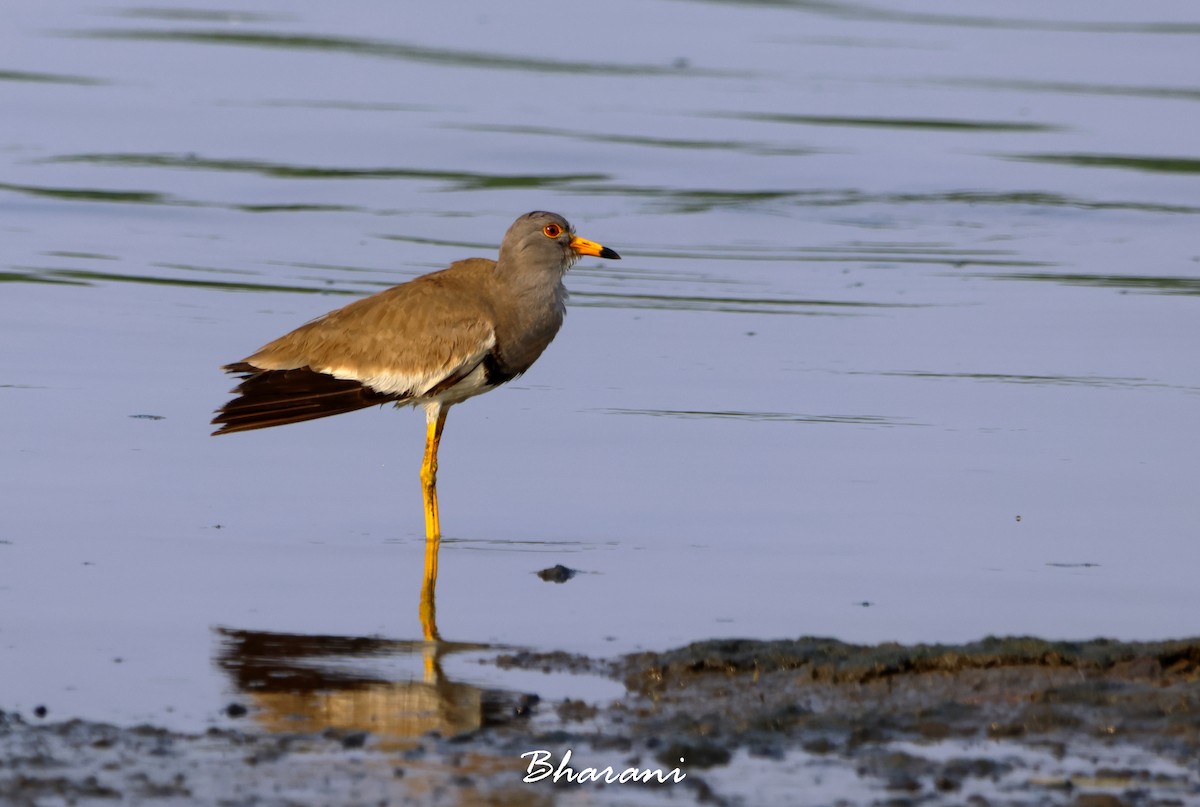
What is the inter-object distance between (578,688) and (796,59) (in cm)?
2180

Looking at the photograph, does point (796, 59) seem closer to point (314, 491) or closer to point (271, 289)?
point (271, 289)

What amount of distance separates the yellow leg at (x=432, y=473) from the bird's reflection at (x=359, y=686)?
136 cm

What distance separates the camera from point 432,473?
30.3ft

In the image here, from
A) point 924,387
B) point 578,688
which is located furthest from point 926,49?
point 578,688

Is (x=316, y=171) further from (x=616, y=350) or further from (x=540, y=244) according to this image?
(x=540, y=244)

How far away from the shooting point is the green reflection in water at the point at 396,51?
1033 inches

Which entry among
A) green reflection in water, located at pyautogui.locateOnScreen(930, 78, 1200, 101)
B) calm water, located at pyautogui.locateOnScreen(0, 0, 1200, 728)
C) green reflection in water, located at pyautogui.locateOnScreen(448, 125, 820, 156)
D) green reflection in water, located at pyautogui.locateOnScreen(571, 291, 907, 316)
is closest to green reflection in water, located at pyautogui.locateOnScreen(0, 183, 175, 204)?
calm water, located at pyautogui.locateOnScreen(0, 0, 1200, 728)

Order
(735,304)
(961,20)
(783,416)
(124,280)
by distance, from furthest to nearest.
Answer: (961,20) → (124,280) → (735,304) → (783,416)

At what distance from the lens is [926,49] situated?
94.5 ft

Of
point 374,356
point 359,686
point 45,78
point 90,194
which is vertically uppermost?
point 45,78

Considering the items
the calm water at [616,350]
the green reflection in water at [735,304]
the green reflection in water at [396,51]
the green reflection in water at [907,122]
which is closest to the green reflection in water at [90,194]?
the calm water at [616,350]

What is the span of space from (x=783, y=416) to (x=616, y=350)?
203 centimetres

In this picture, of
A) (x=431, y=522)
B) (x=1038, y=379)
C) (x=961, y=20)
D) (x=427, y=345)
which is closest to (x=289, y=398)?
(x=427, y=345)

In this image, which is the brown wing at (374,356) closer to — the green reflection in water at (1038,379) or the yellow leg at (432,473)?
the yellow leg at (432,473)
